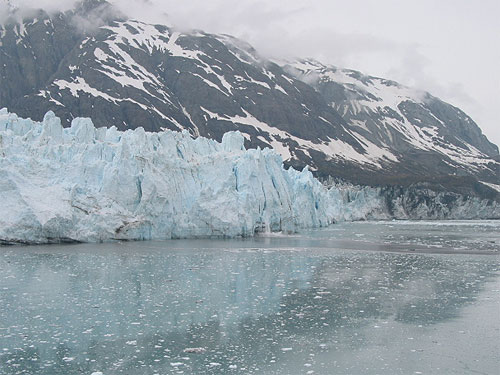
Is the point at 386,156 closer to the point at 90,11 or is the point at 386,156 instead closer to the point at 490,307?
the point at 90,11

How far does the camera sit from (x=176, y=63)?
142 metres

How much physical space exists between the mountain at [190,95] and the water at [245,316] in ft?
260

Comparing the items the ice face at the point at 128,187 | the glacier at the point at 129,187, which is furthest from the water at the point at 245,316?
the glacier at the point at 129,187

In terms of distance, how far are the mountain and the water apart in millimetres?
79344

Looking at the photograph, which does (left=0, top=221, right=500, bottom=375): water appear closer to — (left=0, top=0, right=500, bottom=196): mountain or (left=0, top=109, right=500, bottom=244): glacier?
(left=0, top=109, right=500, bottom=244): glacier

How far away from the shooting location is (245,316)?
11984mm

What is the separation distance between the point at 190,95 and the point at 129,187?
350 ft

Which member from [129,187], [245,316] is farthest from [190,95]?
[245,316]

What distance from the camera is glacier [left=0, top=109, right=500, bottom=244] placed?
2742cm

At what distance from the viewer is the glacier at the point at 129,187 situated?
27.4 metres

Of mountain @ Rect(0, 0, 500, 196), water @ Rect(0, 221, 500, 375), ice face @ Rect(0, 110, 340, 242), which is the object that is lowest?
water @ Rect(0, 221, 500, 375)

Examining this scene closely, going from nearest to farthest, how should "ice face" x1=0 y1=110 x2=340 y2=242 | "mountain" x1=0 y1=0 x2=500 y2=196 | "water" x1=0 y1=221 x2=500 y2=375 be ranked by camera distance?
1. "water" x1=0 y1=221 x2=500 y2=375
2. "ice face" x1=0 y1=110 x2=340 y2=242
3. "mountain" x1=0 y1=0 x2=500 y2=196

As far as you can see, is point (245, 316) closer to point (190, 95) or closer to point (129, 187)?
point (129, 187)

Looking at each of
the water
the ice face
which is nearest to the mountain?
the ice face
